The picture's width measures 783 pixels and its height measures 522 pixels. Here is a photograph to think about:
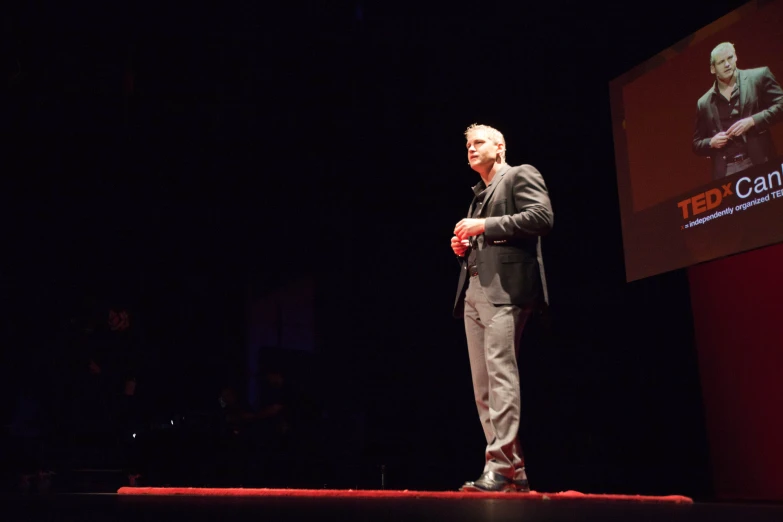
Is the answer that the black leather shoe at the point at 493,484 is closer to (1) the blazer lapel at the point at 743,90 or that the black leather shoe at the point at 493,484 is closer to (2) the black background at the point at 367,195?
(2) the black background at the point at 367,195

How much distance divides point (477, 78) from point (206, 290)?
273 centimetres

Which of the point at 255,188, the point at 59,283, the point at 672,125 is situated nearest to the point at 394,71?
the point at 255,188

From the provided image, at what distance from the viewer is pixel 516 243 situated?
2.52 m

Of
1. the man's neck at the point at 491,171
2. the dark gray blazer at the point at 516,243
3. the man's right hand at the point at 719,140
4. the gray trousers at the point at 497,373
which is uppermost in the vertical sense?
the man's right hand at the point at 719,140

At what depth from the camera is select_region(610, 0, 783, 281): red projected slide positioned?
342cm

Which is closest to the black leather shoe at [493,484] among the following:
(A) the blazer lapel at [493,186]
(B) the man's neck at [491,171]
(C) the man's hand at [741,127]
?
(A) the blazer lapel at [493,186]

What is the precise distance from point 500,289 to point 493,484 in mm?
633

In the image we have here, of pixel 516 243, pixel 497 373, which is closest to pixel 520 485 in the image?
pixel 497 373

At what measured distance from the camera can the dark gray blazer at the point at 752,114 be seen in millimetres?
3396

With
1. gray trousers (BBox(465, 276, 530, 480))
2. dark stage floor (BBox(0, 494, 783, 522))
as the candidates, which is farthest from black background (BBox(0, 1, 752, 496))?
dark stage floor (BBox(0, 494, 783, 522))

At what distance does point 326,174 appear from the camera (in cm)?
531

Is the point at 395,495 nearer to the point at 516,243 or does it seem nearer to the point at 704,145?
the point at 516,243

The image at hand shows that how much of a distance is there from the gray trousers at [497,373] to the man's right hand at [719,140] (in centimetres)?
183

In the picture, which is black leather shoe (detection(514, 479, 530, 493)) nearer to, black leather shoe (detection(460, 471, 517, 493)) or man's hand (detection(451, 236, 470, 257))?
black leather shoe (detection(460, 471, 517, 493))
